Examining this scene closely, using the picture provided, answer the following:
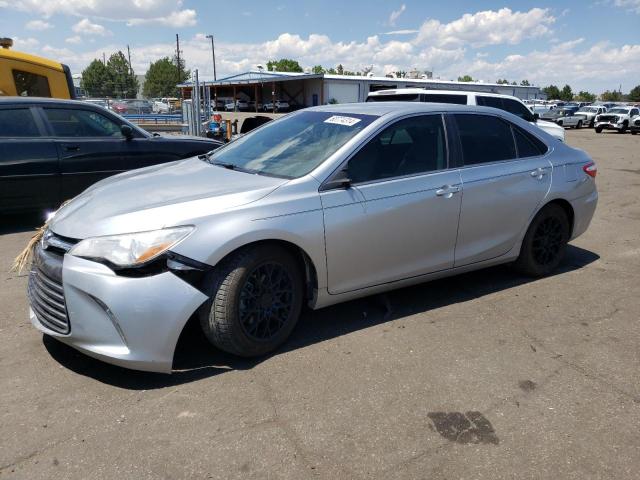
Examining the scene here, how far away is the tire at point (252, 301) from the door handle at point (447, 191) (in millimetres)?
1288

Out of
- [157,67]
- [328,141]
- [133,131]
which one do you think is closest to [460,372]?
[328,141]

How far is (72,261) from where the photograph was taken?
2.91 meters

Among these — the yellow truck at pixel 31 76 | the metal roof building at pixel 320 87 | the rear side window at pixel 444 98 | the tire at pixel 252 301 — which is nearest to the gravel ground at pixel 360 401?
the tire at pixel 252 301

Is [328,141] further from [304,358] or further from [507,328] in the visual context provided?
[507,328]

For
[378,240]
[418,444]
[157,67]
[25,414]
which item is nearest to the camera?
[418,444]

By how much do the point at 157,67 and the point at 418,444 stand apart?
100684 millimetres

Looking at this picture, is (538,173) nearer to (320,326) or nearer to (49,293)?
(320,326)

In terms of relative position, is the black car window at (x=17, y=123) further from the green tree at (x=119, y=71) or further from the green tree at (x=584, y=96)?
the green tree at (x=584, y=96)

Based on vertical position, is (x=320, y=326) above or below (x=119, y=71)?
below

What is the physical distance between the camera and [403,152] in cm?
394

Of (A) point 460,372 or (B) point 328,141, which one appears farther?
(B) point 328,141

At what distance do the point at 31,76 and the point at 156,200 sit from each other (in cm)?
773

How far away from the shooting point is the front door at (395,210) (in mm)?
3504

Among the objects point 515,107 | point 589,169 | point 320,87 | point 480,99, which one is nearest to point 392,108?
point 589,169
